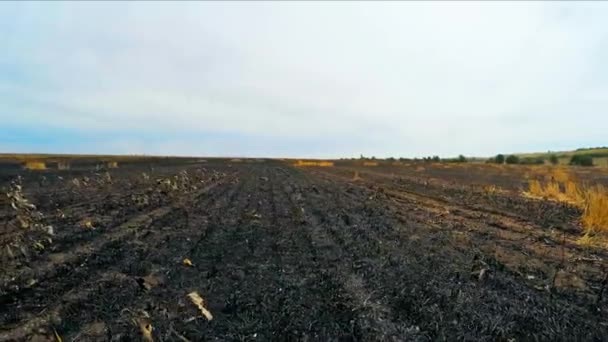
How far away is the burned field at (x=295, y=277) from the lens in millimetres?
4786

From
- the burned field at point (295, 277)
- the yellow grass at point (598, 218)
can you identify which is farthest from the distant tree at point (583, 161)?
the yellow grass at point (598, 218)

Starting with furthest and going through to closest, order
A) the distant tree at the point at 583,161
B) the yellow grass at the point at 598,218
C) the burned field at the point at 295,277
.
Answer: the distant tree at the point at 583,161
the yellow grass at the point at 598,218
the burned field at the point at 295,277

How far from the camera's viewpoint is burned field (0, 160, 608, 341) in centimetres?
479

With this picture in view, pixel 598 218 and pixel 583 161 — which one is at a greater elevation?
pixel 583 161

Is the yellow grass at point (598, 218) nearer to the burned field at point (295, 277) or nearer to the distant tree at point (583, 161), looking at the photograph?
the burned field at point (295, 277)

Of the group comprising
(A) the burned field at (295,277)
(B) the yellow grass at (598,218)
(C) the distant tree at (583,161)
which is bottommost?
(A) the burned field at (295,277)

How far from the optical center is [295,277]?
652 cm

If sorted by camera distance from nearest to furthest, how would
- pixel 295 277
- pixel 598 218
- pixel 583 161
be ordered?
pixel 295 277
pixel 598 218
pixel 583 161

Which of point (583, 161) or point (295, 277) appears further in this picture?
point (583, 161)

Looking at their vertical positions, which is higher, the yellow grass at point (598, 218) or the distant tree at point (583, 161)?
the distant tree at point (583, 161)

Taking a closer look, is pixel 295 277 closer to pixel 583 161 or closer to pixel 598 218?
pixel 598 218

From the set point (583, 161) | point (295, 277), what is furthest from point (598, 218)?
point (583, 161)

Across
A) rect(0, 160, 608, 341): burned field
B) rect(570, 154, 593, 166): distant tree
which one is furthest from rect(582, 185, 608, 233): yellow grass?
rect(570, 154, 593, 166): distant tree

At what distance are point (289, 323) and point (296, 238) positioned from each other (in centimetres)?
442
